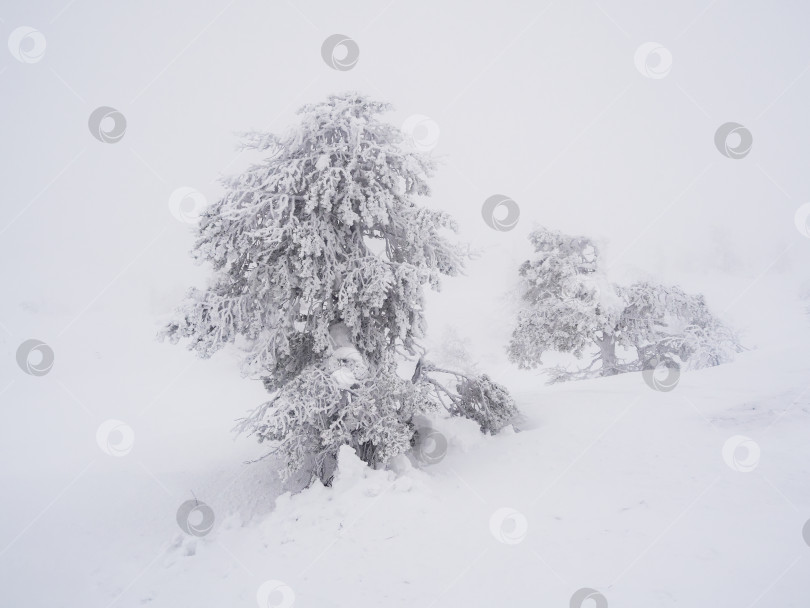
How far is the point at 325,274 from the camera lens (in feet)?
28.5

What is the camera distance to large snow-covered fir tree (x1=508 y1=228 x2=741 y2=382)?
15.2 metres

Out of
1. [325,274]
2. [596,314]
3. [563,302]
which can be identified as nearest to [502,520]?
[325,274]

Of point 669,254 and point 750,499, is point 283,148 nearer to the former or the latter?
point 750,499

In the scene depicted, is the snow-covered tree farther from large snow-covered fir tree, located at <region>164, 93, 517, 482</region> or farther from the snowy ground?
large snow-covered fir tree, located at <region>164, 93, 517, 482</region>

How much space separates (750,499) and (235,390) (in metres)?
29.4

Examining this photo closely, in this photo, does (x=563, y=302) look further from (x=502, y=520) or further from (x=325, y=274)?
(x=502, y=520)

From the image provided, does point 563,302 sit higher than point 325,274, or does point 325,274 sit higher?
point 325,274

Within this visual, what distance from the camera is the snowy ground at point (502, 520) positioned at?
5055 mm

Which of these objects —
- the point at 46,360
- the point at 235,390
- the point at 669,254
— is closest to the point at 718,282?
the point at 669,254

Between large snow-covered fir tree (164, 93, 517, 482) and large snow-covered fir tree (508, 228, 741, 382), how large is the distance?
24.4ft

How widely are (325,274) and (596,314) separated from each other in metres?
10.5

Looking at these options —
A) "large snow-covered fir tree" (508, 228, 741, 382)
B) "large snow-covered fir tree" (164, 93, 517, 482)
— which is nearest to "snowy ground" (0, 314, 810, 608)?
"large snow-covered fir tree" (164, 93, 517, 482)

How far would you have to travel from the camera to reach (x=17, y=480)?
38.2 feet

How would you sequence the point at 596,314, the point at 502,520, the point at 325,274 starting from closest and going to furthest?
the point at 502,520 < the point at 325,274 < the point at 596,314
